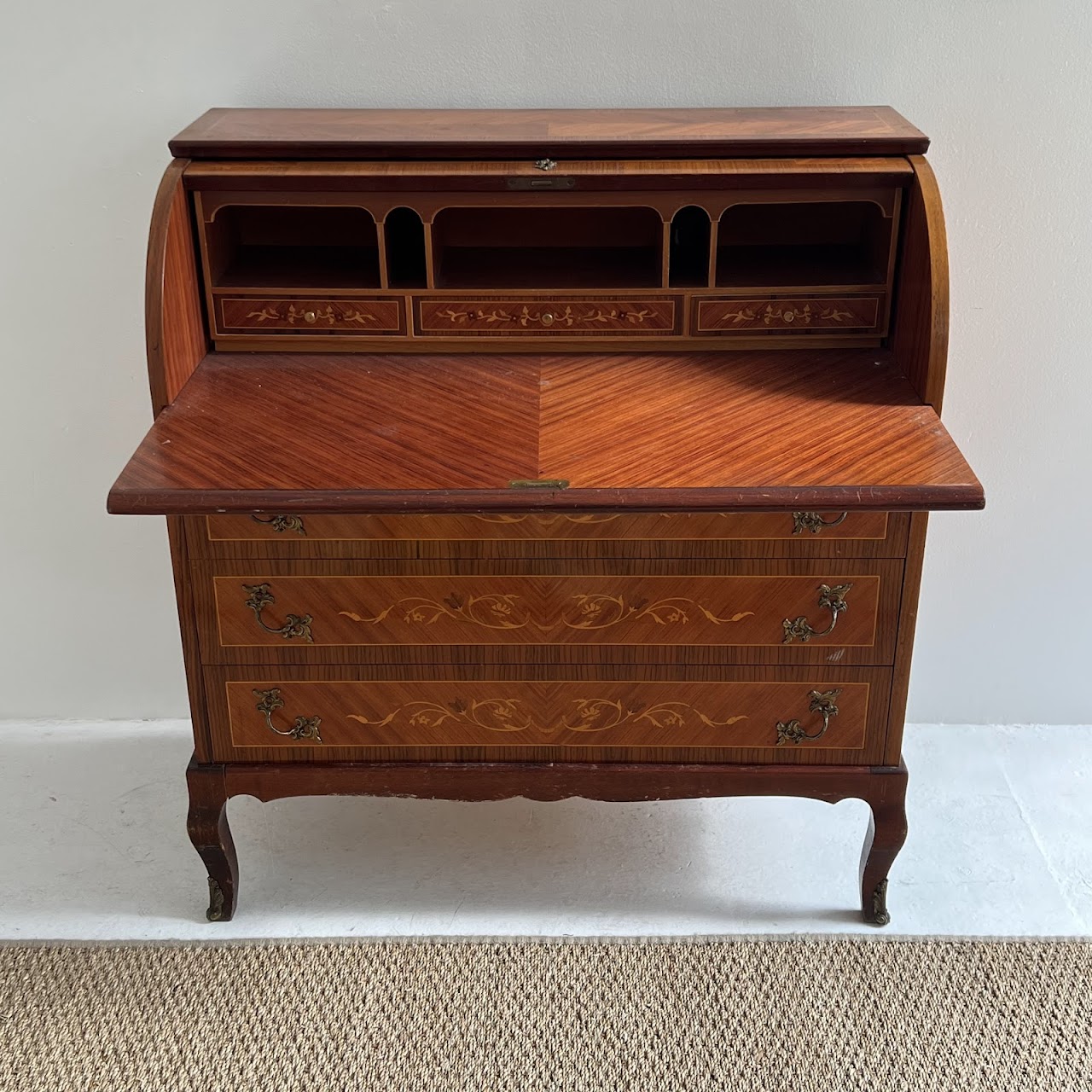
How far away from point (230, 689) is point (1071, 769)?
1669 millimetres

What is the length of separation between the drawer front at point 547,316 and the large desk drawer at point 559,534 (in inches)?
15.9

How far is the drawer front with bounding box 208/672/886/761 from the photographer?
2.03m

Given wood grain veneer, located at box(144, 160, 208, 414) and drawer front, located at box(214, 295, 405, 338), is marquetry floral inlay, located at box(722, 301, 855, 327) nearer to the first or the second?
drawer front, located at box(214, 295, 405, 338)

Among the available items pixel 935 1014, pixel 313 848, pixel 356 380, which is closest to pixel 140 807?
pixel 313 848

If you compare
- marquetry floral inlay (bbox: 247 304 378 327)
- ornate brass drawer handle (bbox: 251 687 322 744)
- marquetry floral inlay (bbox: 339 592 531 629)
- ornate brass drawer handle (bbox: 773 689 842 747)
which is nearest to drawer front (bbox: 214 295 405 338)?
marquetry floral inlay (bbox: 247 304 378 327)

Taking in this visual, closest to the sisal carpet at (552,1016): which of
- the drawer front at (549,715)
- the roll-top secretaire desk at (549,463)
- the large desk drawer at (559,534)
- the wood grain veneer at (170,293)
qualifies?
the roll-top secretaire desk at (549,463)

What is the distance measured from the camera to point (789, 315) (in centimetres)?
213

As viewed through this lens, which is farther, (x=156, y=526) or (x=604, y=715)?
(x=156, y=526)

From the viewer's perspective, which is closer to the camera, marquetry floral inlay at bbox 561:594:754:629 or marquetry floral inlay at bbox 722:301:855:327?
marquetry floral inlay at bbox 561:594:754:629

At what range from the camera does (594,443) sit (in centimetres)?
188

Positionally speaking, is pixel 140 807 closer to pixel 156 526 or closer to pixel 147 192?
pixel 156 526

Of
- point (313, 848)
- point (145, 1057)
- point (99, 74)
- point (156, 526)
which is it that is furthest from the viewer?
point (156, 526)

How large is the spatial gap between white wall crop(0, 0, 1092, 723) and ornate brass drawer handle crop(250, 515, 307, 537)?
2.45 feet

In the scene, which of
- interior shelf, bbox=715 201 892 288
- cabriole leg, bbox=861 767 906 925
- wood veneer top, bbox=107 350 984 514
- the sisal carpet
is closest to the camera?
wood veneer top, bbox=107 350 984 514
